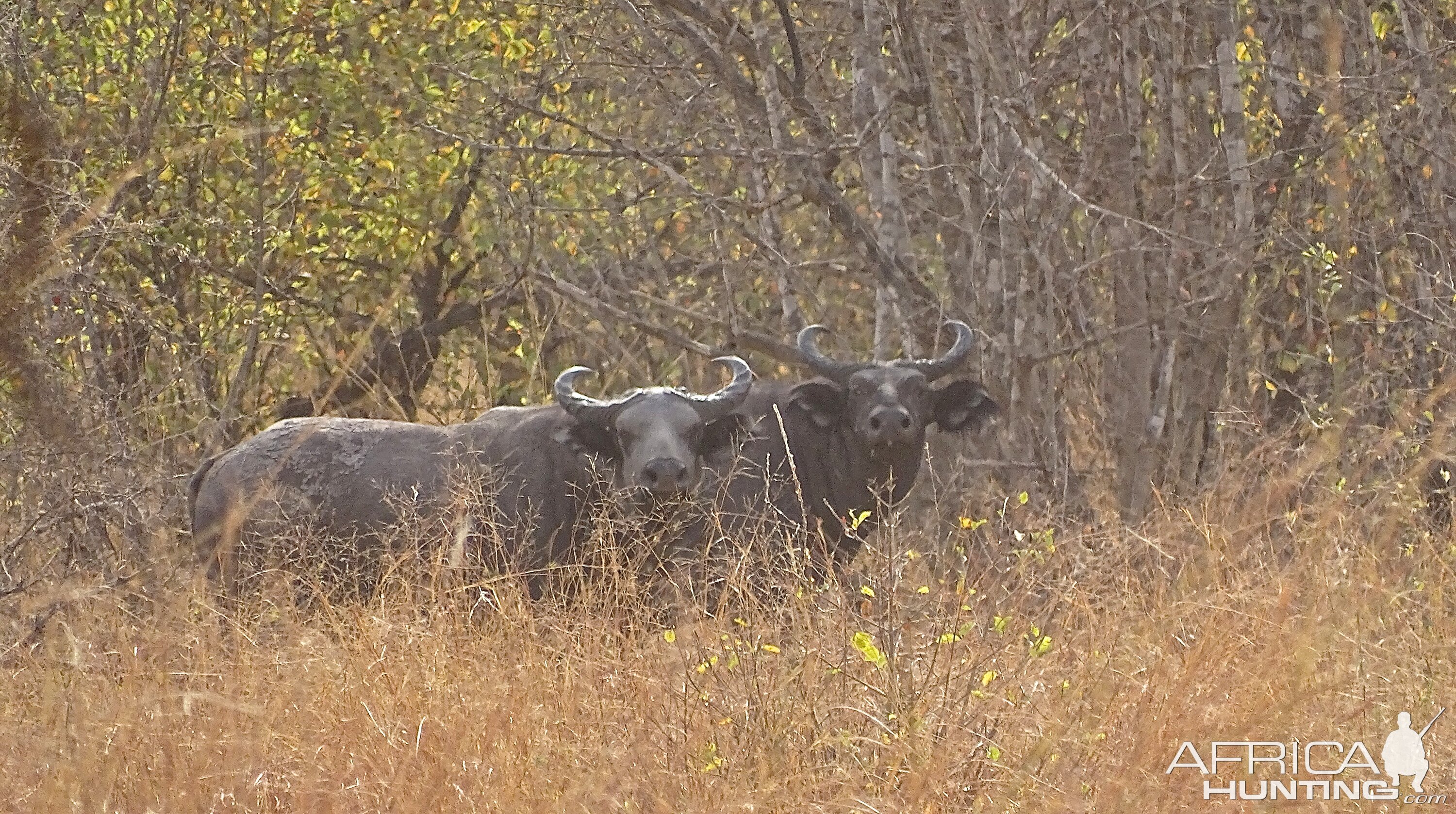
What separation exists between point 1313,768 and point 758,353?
5.23 m

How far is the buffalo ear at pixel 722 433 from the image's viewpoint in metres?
7.64

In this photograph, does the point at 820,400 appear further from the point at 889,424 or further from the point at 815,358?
the point at 889,424

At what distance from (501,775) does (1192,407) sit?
5.03m

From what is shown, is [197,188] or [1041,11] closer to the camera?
[1041,11]

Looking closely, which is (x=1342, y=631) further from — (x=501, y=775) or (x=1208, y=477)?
(x=1208, y=477)

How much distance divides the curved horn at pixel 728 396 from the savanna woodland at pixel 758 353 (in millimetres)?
710

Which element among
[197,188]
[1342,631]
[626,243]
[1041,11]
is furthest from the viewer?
[626,243]

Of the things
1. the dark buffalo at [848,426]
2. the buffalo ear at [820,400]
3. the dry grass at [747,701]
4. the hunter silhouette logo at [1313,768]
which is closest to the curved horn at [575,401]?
the dark buffalo at [848,426]

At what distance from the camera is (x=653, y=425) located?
7375 millimetres

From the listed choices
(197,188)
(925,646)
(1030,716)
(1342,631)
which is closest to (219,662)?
(925,646)

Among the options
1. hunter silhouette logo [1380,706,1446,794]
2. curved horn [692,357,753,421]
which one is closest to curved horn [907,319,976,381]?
curved horn [692,357,753,421]

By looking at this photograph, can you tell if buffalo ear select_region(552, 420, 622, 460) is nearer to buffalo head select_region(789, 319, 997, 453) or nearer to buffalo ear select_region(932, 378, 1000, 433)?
buffalo head select_region(789, 319, 997, 453)

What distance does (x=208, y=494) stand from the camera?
7.52 metres

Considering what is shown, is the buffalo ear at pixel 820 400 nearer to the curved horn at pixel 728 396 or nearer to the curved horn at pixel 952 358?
the curved horn at pixel 728 396
